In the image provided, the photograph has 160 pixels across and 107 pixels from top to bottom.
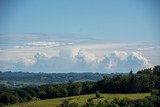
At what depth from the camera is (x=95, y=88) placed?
15788 cm

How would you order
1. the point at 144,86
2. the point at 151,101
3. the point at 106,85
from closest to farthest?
the point at 151,101 < the point at 144,86 < the point at 106,85

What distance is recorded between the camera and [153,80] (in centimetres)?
14138

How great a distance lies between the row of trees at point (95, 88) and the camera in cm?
14112

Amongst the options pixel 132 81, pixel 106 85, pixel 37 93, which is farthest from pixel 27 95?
pixel 132 81

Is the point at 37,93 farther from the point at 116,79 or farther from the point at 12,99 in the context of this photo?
the point at 116,79

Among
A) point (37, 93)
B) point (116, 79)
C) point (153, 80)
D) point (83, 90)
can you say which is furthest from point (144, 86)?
point (37, 93)

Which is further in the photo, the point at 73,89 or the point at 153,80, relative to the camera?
the point at 73,89

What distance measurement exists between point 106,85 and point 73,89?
47.1 feet

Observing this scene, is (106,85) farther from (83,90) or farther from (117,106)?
(117,106)

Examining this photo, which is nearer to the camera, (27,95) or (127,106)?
(127,106)

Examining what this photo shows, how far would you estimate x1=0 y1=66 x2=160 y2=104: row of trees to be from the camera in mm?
141125

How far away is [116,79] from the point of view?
15425 cm

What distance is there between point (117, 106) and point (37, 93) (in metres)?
71.2

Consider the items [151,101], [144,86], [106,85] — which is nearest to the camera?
[151,101]
